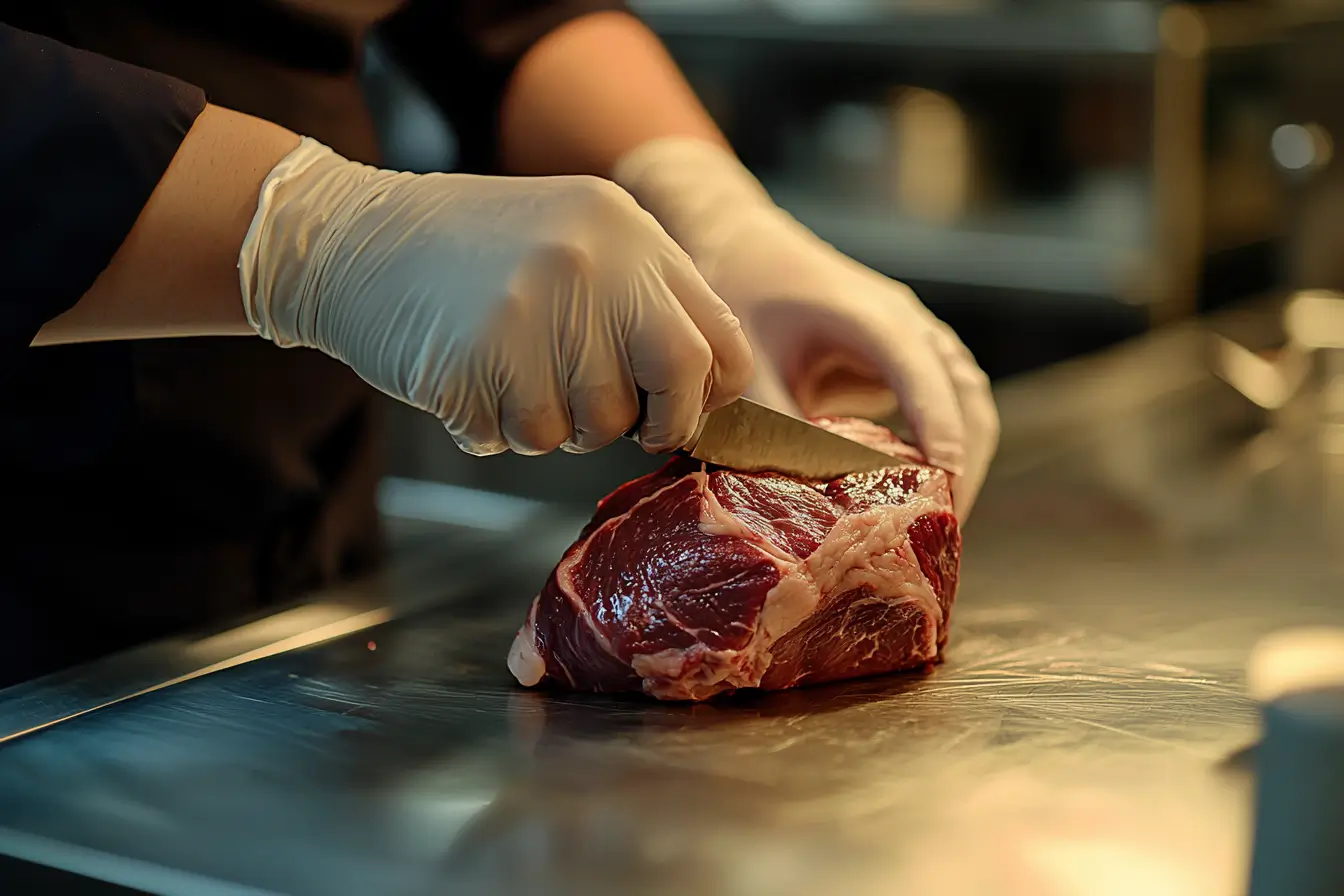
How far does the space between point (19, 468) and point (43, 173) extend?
0.51 meters

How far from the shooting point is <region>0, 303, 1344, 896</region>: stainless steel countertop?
102cm

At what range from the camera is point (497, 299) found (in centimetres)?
119

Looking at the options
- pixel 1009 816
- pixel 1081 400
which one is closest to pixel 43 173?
pixel 1009 816

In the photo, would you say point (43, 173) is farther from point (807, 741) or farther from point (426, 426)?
point (426, 426)

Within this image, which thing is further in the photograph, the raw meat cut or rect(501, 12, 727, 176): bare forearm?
rect(501, 12, 727, 176): bare forearm

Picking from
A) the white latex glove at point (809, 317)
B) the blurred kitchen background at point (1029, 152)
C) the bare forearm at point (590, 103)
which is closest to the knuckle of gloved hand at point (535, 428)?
the white latex glove at point (809, 317)

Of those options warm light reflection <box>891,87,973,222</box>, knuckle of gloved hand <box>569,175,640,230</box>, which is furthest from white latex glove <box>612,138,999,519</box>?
warm light reflection <box>891,87,973,222</box>

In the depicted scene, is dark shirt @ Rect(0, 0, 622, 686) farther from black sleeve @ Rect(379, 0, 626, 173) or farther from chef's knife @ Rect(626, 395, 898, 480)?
chef's knife @ Rect(626, 395, 898, 480)

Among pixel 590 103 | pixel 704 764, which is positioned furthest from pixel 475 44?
pixel 704 764

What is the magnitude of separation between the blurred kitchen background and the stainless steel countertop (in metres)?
1.56

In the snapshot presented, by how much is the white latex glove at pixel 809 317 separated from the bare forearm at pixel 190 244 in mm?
610

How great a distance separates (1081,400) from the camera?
2.57 metres

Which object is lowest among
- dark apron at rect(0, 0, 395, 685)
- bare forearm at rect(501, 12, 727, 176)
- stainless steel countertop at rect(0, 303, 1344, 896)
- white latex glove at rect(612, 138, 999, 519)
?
stainless steel countertop at rect(0, 303, 1344, 896)

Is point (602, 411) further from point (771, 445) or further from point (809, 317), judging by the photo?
point (809, 317)
